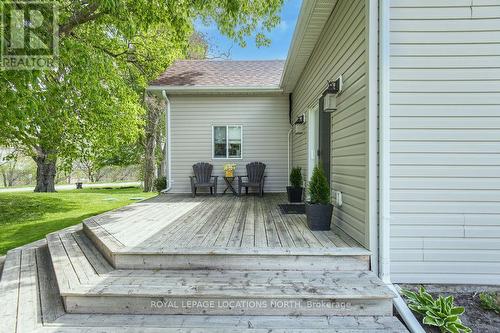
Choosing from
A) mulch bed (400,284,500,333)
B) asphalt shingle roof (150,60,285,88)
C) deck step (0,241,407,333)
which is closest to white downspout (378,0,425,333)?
mulch bed (400,284,500,333)

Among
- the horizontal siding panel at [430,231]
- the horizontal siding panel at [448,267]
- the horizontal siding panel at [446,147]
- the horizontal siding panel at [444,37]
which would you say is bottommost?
the horizontal siding panel at [448,267]

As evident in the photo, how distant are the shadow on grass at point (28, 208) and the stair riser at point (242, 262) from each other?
16.2 ft

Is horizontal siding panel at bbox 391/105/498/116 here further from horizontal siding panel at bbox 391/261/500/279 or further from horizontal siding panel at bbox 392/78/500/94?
horizontal siding panel at bbox 391/261/500/279

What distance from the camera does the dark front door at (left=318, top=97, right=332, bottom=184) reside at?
3.78m

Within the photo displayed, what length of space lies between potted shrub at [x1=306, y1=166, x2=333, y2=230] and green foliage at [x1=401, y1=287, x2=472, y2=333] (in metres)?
1.09

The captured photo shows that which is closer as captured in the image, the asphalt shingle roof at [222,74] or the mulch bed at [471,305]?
the mulch bed at [471,305]

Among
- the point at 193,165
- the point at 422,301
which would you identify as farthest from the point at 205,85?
the point at 422,301

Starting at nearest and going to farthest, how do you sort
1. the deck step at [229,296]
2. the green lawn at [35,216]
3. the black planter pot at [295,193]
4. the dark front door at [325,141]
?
1. the deck step at [229,296]
2. the dark front door at [325,141]
3. the green lawn at [35,216]
4. the black planter pot at [295,193]

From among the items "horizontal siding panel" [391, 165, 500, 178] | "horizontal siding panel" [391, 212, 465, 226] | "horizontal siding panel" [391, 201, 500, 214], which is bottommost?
"horizontal siding panel" [391, 212, 465, 226]

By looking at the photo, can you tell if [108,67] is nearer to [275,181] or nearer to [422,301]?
[275,181]

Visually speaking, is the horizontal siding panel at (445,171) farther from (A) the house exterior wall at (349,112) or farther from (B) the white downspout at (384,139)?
(A) the house exterior wall at (349,112)

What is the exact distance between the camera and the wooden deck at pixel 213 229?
8.59 feet

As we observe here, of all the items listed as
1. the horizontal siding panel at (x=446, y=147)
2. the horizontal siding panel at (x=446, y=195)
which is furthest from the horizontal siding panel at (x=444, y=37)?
the horizontal siding panel at (x=446, y=195)

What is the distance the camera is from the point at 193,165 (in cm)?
703
